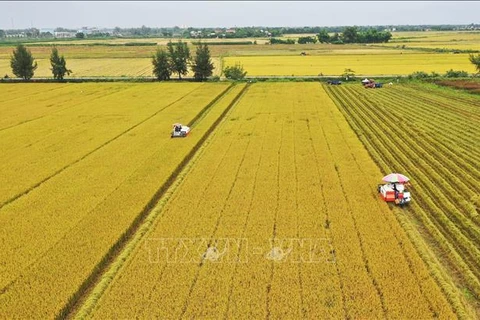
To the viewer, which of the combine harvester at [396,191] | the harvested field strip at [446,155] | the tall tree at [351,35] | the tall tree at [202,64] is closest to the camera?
the combine harvester at [396,191]

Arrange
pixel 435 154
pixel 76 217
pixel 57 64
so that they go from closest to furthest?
1. pixel 76 217
2. pixel 435 154
3. pixel 57 64

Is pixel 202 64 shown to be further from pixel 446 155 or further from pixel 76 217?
pixel 76 217

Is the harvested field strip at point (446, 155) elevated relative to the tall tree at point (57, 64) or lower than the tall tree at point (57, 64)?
lower

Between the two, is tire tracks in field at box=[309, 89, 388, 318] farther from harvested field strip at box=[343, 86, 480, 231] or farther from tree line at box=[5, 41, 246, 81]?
tree line at box=[5, 41, 246, 81]

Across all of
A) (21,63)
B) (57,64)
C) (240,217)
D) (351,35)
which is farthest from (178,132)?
(351,35)

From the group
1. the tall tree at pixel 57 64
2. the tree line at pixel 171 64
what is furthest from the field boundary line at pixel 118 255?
the tall tree at pixel 57 64

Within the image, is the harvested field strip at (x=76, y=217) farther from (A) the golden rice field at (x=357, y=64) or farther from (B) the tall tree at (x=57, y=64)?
(A) the golden rice field at (x=357, y=64)

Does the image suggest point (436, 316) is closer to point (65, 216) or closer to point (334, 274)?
point (334, 274)

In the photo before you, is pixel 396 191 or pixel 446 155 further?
pixel 446 155
